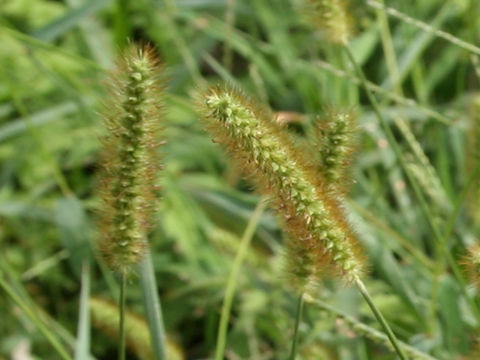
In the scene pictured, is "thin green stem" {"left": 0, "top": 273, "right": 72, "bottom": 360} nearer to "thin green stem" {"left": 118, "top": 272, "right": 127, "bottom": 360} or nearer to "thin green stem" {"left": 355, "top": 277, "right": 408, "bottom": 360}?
"thin green stem" {"left": 118, "top": 272, "right": 127, "bottom": 360}

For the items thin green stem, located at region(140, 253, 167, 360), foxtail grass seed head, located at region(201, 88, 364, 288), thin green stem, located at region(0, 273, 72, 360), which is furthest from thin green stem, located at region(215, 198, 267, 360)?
foxtail grass seed head, located at region(201, 88, 364, 288)

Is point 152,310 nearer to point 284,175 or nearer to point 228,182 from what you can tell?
point 284,175

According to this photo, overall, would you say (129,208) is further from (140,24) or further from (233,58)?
(233,58)

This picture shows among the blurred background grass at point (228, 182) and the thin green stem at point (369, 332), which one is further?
the blurred background grass at point (228, 182)

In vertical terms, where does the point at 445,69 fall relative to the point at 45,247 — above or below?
above

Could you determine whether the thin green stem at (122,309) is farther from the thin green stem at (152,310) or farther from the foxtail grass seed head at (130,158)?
the thin green stem at (152,310)

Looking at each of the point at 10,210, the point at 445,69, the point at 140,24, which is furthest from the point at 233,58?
the point at 10,210

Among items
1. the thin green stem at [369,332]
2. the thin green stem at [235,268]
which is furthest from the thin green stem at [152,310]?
the thin green stem at [369,332]
